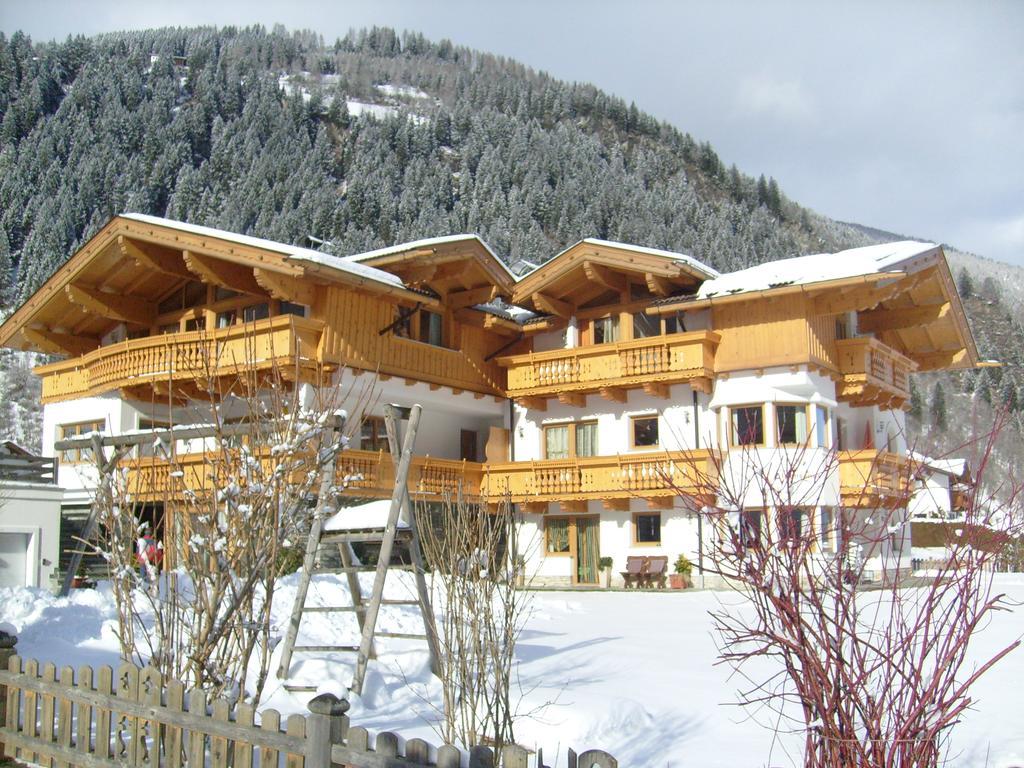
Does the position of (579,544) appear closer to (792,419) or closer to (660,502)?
(660,502)

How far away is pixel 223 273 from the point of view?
2420 centimetres

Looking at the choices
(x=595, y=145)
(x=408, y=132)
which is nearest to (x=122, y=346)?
(x=408, y=132)

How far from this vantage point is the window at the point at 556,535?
27.6m

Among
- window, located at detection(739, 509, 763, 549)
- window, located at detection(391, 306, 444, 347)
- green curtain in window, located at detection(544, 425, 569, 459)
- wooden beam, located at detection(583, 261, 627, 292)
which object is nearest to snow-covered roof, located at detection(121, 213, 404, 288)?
window, located at detection(391, 306, 444, 347)

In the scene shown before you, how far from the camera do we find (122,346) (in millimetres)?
25188

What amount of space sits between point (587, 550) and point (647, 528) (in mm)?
1760

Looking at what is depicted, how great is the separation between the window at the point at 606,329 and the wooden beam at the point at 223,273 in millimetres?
9013

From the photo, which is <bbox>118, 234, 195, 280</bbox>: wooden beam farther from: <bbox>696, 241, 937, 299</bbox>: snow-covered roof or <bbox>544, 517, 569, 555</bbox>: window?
<bbox>696, 241, 937, 299</bbox>: snow-covered roof

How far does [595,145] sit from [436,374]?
348 feet

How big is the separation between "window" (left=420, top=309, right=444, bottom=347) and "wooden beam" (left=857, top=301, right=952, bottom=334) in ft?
38.1

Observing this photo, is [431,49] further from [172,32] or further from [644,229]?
[644,229]

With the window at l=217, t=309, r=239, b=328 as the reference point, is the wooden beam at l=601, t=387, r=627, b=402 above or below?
below

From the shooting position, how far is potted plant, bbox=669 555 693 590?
24641mm

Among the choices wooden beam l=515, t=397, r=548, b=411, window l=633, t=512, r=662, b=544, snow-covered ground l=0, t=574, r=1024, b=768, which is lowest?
snow-covered ground l=0, t=574, r=1024, b=768
